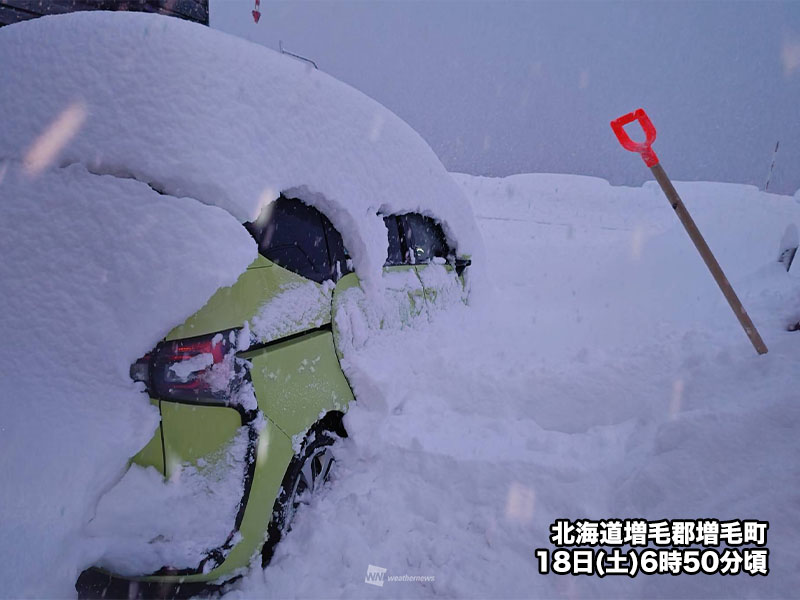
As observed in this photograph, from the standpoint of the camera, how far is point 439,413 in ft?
10.4

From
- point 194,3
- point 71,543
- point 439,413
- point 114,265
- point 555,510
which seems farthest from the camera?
point 194,3

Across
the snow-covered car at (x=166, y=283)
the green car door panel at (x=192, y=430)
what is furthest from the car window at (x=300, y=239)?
the green car door panel at (x=192, y=430)

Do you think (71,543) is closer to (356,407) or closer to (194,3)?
(356,407)

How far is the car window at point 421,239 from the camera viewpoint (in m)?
4.00

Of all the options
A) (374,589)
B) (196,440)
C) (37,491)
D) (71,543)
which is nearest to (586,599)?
(374,589)

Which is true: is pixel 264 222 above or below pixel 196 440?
above

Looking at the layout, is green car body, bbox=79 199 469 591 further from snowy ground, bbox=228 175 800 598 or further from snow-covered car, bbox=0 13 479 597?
snowy ground, bbox=228 175 800 598

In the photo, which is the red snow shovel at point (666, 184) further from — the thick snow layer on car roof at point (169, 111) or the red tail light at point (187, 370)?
the red tail light at point (187, 370)

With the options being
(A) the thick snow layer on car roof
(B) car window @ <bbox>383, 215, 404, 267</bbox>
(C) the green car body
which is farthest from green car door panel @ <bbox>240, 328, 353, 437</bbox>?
(B) car window @ <bbox>383, 215, 404, 267</bbox>

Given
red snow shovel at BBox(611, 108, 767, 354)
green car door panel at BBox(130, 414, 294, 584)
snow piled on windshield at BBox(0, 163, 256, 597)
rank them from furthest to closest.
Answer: red snow shovel at BBox(611, 108, 767, 354)
green car door panel at BBox(130, 414, 294, 584)
snow piled on windshield at BBox(0, 163, 256, 597)

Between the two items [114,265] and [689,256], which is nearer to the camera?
[114,265]

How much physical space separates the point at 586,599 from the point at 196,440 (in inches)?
69.2

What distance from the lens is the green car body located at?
70.9 inches

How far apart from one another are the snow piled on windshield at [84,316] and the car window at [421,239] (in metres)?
2.19
